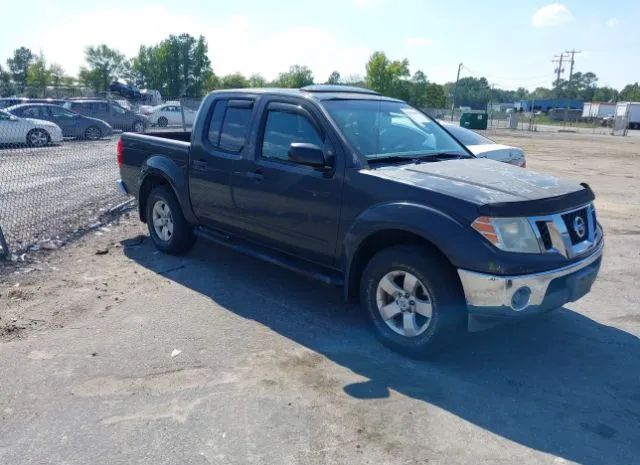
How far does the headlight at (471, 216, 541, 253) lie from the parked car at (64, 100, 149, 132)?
2347 centimetres

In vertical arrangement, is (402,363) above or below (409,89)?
below

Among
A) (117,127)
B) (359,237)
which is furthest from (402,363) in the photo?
(117,127)

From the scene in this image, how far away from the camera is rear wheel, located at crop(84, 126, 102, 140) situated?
21.8m

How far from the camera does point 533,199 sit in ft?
12.2

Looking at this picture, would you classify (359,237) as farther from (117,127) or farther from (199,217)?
(117,127)

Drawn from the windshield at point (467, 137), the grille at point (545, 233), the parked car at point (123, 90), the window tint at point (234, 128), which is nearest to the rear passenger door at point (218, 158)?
the window tint at point (234, 128)

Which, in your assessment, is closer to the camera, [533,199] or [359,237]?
[533,199]

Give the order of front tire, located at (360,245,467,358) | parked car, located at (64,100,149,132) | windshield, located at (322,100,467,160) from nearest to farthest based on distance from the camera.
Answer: front tire, located at (360,245,467,358), windshield, located at (322,100,467,160), parked car, located at (64,100,149,132)

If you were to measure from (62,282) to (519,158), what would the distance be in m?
7.66

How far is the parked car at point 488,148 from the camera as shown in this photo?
9.15 metres

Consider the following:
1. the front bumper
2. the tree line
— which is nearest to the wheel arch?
the front bumper

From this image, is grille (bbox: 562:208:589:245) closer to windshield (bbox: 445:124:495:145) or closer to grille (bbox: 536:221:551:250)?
grille (bbox: 536:221:551:250)

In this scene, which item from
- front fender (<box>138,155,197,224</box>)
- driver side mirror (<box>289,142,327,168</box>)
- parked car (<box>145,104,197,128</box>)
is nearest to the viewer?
driver side mirror (<box>289,142,327,168</box>)

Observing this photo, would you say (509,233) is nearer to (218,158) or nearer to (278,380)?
(278,380)
